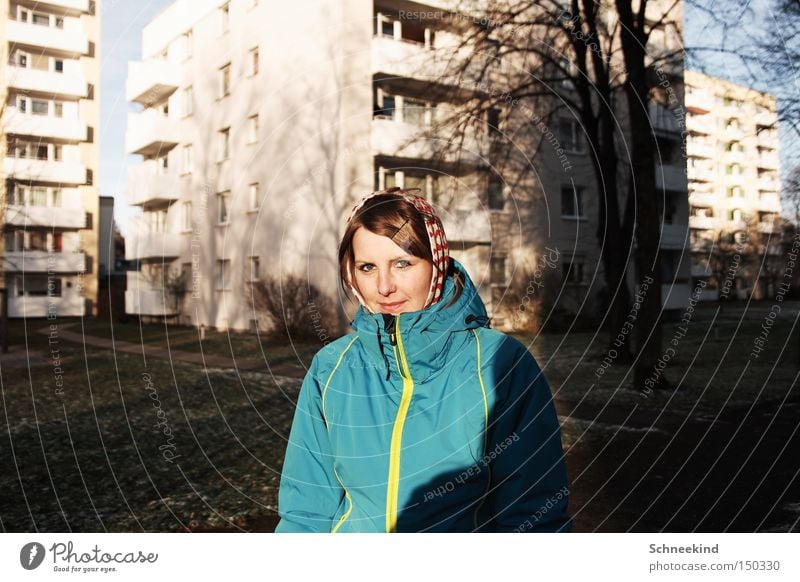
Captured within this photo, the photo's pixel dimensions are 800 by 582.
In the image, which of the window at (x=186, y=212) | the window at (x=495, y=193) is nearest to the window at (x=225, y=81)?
the window at (x=186, y=212)

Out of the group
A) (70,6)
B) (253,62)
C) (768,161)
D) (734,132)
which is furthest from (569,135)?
(70,6)

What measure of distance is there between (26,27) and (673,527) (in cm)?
353

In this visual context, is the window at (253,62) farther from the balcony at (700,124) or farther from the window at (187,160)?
the balcony at (700,124)

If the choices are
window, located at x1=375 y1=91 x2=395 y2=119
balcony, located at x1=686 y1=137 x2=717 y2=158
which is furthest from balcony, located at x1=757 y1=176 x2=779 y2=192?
window, located at x1=375 y1=91 x2=395 y2=119

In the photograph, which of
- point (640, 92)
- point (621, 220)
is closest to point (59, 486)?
point (640, 92)

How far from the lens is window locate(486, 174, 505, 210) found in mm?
4090

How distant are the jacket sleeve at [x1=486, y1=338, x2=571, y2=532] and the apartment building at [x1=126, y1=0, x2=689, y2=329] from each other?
1929 mm

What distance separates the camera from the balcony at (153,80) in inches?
103

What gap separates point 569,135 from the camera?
6.13 meters

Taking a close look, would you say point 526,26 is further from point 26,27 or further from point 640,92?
point 26,27

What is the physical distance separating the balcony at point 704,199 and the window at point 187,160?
276cm

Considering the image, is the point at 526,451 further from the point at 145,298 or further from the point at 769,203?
the point at 145,298

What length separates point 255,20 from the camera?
9.30ft

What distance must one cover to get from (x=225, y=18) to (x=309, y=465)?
222 centimetres
